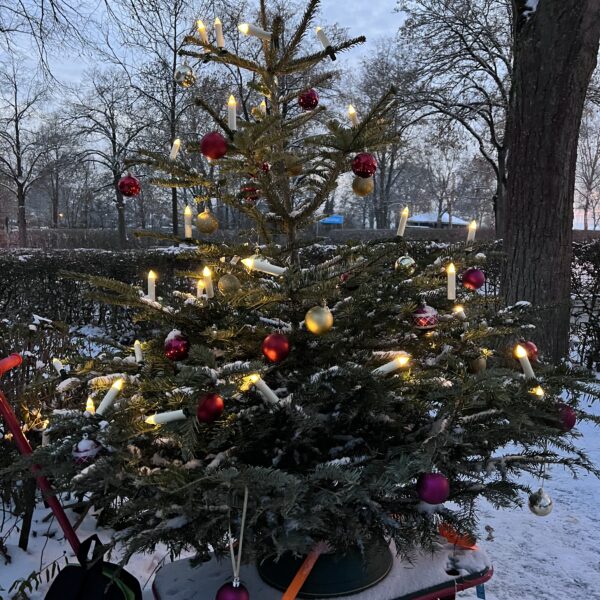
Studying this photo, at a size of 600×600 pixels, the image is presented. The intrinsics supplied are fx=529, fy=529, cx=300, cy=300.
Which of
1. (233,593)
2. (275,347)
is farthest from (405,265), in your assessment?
(233,593)

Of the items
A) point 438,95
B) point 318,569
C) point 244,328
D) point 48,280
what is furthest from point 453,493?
point 438,95

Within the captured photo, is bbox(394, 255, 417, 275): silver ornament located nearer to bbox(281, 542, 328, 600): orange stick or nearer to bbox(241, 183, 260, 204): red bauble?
bbox(241, 183, 260, 204): red bauble

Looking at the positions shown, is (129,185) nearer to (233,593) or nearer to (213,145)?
(213,145)

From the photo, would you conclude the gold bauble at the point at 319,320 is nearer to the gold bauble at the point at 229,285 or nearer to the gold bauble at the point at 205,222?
the gold bauble at the point at 229,285

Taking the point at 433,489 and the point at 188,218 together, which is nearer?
the point at 433,489

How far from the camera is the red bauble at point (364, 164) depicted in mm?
1975

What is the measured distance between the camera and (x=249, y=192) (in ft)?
7.71

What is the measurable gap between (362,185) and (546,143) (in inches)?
148

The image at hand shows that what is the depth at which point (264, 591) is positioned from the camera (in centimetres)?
203

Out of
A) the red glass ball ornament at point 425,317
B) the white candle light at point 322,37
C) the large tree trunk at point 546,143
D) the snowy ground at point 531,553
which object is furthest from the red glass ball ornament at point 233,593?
the large tree trunk at point 546,143

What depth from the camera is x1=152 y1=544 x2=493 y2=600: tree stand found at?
75.9 inches

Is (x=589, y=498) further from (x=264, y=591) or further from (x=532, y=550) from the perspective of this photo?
(x=264, y=591)

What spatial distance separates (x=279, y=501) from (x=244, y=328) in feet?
2.31

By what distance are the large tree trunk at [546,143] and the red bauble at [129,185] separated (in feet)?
13.7
